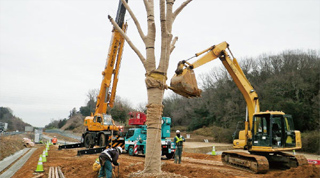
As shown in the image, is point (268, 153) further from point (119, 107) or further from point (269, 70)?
point (119, 107)

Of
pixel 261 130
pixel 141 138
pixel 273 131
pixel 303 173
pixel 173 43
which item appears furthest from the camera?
pixel 141 138

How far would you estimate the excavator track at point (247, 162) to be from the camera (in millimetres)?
9352

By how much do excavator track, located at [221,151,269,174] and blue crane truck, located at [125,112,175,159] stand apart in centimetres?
347

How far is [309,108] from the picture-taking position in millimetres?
25594

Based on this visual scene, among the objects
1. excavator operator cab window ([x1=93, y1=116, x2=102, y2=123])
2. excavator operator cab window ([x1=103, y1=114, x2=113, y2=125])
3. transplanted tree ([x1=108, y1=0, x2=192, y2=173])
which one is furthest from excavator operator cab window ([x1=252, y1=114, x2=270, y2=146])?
excavator operator cab window ([x1=93, y1=116, x2=102, y2=123])

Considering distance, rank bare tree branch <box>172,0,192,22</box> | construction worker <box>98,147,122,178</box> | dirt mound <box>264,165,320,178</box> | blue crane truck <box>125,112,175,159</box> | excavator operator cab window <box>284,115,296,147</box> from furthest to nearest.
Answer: blue crane truck <box>125,112,175,159</box> → excavator operator cab window <box>284,115,296,147</box> → dirt mound <box>264,165,320,178</box> → construction worker <box>98,147,122,178</box> → bare tree branch <box>172,0,192,22</box>

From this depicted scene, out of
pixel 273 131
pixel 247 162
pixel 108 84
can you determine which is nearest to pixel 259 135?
pixel 273 131

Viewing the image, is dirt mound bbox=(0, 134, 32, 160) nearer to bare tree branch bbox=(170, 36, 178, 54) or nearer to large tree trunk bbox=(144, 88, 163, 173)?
large tree trunk bbox=(144, 88, 163, 173)

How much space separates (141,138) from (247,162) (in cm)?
678

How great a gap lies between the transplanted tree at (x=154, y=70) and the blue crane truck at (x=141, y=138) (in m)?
7.71

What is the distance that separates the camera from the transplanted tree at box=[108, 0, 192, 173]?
20.6 feet

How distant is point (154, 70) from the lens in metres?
6.61

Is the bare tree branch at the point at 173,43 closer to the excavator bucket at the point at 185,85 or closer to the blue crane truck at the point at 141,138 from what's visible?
the excavator bucket at the point at 185,85

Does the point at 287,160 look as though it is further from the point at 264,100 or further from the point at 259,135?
the point at 264,100
